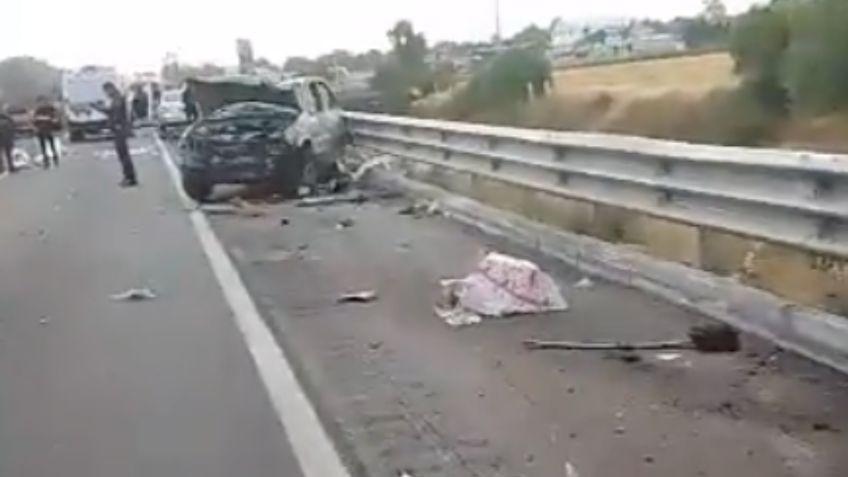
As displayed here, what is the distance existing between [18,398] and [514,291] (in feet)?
11.4

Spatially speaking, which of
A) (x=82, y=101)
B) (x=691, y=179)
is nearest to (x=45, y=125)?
(x=82, y=101)

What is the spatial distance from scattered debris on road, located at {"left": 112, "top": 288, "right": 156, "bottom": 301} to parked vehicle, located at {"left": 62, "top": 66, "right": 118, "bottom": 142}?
5449 cm

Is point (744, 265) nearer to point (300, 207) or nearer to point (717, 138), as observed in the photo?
point (300, 207)

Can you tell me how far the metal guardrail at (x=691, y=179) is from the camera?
29.6ft

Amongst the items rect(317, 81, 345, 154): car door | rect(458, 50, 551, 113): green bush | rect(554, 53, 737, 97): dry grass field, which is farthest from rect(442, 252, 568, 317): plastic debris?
rect(458, 50, 551, 113): green bush

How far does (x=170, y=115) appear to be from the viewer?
2479 inches

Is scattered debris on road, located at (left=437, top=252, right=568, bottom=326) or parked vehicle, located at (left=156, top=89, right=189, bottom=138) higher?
scattered debris on road, located at (left=437, top=252, right=568, bottom=326)

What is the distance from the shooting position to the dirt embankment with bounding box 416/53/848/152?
35750 millimetres

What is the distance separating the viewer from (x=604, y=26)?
98.6 m

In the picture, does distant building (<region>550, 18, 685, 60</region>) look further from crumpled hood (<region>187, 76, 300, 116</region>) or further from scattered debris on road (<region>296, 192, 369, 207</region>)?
scattered debris on road (<region>296, 192, 369, 207</region>)

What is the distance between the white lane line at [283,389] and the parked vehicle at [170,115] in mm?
45791

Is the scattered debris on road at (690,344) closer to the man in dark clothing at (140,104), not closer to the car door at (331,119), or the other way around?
the car door at (331,119)

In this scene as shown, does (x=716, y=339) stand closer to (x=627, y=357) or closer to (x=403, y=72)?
(x=627, y=357)

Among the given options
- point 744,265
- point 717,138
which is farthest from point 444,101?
point 744,265
